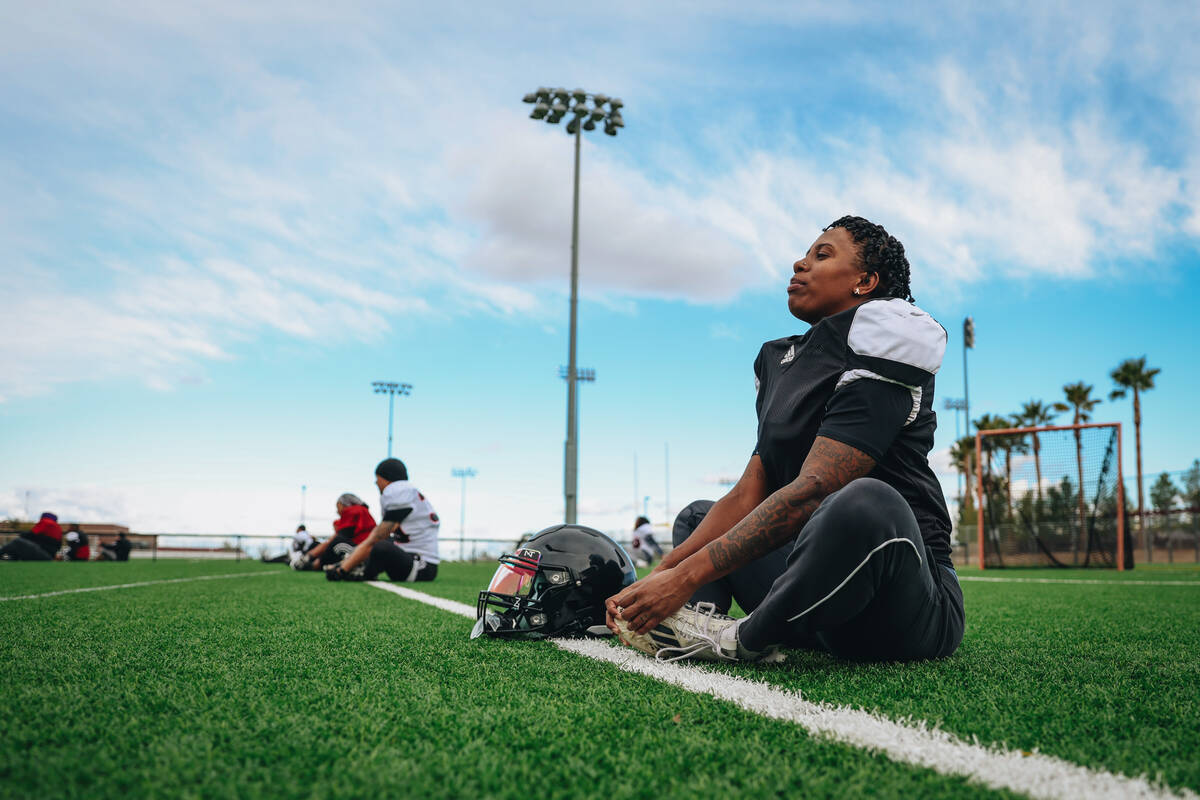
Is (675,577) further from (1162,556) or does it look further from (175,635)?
(1162,556)

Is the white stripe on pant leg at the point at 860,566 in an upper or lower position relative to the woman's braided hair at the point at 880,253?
lower

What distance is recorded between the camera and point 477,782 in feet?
4.65

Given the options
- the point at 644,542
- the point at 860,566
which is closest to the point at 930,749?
the point at 860,566

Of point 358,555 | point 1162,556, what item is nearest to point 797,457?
point 358,555

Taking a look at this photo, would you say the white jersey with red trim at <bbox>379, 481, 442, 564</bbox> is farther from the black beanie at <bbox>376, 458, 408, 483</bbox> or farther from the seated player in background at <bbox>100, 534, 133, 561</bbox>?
the seated player in background at <bbox>100, 534, 133, 561</bbox>

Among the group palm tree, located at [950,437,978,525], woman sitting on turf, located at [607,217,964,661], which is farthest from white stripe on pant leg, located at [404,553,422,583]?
palm tree, located at [950,437,978,525]

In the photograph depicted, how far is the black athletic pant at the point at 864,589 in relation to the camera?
208 cm

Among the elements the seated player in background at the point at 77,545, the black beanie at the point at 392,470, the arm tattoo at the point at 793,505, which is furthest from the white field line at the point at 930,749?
the seated player in background at the point at 77,545

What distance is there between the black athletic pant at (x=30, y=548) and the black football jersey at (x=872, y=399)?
19.4 metres

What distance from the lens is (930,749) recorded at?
5.35 ft

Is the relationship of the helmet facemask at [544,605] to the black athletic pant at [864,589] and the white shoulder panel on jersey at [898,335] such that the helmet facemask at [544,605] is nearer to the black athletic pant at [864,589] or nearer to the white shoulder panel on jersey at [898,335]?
the black athletic pant at [864,589]

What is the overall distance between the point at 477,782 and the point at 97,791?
644 mm

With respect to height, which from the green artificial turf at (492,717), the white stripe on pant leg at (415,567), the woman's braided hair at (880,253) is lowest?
the white stripe on pant leg at (415,567)

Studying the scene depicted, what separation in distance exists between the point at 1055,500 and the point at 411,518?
14.3m
